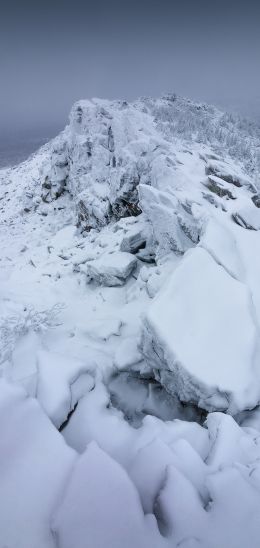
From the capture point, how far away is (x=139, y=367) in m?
8.08

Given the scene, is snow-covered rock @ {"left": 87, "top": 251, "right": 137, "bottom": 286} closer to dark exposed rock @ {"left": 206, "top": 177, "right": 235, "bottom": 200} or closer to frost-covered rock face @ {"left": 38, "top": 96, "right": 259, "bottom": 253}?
frost-covered rock face @ {"left": 38, "top": 96, "right": 259, "bottom": 253}

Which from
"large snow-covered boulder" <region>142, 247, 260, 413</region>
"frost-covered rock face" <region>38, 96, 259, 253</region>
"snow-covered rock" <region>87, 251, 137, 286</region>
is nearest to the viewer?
"large snow-covered boulder" <region>142, 247, 260, 413</region>

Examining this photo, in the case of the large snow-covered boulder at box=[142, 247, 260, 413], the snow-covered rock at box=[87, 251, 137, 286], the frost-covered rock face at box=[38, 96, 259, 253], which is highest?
the frost-covered rock face at box=[38, 96, 259, 253]

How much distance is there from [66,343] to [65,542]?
5717mm

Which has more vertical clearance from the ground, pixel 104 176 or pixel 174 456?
pixel 104 176

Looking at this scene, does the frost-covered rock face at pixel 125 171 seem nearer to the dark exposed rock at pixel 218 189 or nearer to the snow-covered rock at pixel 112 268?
the dark exposed rock at pixel 218 189

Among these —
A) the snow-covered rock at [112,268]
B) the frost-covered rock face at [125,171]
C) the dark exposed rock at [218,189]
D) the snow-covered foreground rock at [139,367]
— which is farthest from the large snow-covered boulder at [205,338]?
the dark exposed rock at [218,189]

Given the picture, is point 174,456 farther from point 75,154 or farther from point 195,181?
point 75,154

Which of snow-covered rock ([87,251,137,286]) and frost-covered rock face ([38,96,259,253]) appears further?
snow-covered rock ([87,251,137,286])

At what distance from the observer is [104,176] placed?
18.1m

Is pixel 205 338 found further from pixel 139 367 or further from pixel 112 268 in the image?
pixel 112 268

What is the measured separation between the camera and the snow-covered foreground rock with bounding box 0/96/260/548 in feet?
12.9

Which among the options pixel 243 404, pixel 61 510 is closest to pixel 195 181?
pixel 243 404

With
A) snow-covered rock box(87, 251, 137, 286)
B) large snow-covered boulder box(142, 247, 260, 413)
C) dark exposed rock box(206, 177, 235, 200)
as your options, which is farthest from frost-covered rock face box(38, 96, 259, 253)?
large snow-covered boulder box(142, 247, 260, 413)
